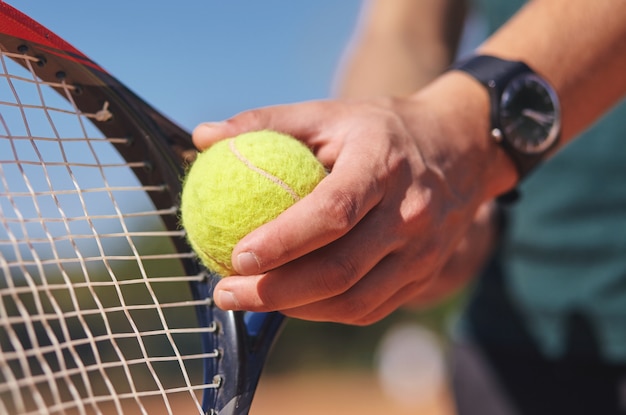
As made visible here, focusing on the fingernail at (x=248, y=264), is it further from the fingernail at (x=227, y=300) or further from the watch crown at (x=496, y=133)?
the watch crown at (x=496, y=133)

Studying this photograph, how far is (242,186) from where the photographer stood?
1073mm

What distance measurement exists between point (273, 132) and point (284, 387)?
10.2 m

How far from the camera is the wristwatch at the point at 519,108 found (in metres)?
1.23

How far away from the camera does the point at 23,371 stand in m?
1.02

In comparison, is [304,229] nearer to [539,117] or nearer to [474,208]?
[474,208]

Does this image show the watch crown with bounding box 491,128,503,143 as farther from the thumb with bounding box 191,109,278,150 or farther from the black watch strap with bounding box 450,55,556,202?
the thumb with bounding box 191,109,278,150

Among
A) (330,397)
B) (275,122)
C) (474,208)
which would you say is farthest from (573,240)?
(330,397)

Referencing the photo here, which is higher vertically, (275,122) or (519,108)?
(275,122)

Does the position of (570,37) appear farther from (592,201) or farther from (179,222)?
(179,222)

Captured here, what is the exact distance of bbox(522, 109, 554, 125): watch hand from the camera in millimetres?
1271

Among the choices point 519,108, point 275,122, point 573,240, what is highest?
point 275,122

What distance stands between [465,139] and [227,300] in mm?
486

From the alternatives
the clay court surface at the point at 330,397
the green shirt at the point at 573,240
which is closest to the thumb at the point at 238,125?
the green shirt at the point at 573,240

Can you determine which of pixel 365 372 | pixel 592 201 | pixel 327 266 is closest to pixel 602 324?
pixel 592 201
